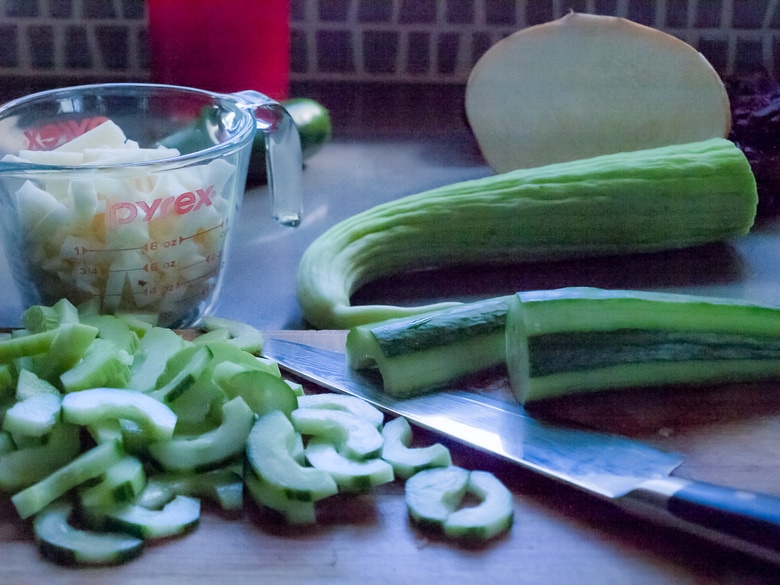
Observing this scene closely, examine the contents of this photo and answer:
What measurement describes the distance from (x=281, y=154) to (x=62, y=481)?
0.56 m

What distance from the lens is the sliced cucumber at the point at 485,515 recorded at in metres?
0.70

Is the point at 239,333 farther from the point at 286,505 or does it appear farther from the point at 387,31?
the point at 387,31

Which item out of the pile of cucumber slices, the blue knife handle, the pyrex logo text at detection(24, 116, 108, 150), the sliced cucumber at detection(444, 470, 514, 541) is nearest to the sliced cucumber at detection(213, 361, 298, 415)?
the pile of cucumber slices

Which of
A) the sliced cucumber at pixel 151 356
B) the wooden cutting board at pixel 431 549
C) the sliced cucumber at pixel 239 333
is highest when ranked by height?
the sliced cucumber at pixel 151 356

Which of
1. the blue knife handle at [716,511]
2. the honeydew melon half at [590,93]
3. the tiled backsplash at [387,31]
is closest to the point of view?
the blue knife handle at [716,511]

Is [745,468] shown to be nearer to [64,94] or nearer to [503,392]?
[503,392]

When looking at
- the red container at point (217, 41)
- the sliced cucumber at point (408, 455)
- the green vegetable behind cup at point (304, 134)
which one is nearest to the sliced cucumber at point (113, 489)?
the sliced cucumber at point (408, 455)

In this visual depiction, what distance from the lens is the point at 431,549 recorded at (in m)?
0.71

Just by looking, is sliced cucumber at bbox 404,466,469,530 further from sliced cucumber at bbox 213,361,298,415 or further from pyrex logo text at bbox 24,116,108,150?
pyrex logo text at bbox 24,116,108,150

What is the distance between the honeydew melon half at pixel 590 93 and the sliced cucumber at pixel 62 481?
1047mm

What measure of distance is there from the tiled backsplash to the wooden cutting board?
4.61 ft

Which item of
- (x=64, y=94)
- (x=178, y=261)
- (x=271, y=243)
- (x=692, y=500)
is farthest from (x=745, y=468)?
A: (x=64, y=94)

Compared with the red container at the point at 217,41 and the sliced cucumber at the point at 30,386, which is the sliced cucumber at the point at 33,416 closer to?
the sliced cucumber at the point at 30,386

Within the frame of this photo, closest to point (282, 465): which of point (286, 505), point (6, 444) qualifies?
point (286, 505)
